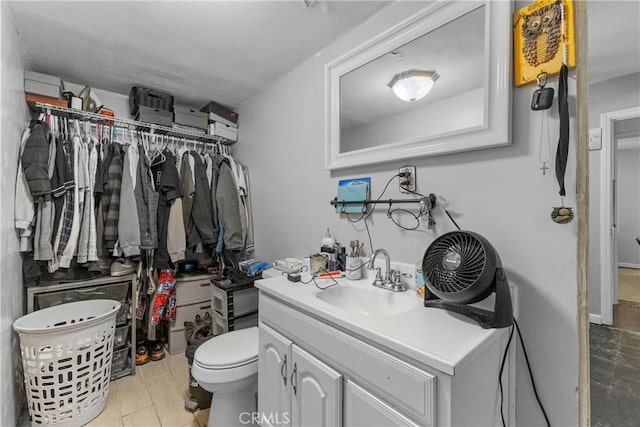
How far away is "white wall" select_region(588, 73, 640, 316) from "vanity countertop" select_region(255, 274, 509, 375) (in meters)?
1.92

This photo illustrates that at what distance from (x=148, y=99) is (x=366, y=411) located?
8.69ft

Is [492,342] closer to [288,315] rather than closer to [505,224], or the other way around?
[505,224]

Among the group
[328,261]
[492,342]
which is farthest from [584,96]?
[328,261]

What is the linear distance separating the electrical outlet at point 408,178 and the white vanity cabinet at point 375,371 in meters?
0.56

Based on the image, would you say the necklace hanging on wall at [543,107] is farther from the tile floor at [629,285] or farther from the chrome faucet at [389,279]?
the tile floor at [629,285]

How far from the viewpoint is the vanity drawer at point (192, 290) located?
2184 millimetres

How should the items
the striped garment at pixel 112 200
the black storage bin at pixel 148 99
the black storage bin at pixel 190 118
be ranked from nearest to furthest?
the striped garment at pixel 112 200 < the black storage bin at pixel 148 99 < the black storage bin at pixel 190 118

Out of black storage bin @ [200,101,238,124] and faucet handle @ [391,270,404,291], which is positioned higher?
black storage bin @ [200,101,238,124]

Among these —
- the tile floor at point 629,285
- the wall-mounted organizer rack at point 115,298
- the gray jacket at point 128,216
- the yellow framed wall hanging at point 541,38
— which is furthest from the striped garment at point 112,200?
the tile floor at point 629,285

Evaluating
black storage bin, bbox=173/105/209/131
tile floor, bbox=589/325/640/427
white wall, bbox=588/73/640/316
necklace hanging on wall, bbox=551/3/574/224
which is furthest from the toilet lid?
white wall, bbox=588/73/640/316

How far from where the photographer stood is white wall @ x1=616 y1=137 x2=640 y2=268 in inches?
150

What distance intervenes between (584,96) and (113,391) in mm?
2837

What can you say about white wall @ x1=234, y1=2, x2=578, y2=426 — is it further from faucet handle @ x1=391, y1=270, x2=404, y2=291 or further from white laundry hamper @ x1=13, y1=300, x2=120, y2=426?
white laundry hamper @ x1=13, y1=300, x2=120, y2=426

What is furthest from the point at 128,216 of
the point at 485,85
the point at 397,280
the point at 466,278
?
the point at 485,85
